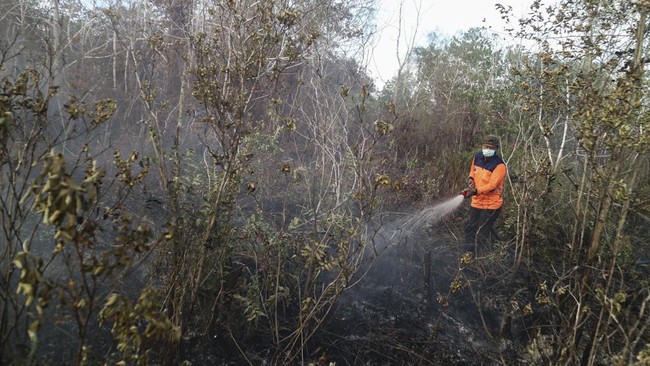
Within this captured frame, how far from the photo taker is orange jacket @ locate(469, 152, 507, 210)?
475 centimetres

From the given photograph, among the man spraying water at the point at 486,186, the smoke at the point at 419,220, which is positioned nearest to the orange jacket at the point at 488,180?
the man spraying water at the point at 486,186

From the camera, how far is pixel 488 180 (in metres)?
4.82

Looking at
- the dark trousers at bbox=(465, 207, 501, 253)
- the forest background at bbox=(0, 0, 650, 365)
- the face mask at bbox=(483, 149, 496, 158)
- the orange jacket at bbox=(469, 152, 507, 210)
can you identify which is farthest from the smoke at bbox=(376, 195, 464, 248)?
the face mask at bbox=(483, 149, 496, 158)

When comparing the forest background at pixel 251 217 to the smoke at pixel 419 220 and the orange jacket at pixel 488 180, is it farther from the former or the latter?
the orange jacket at pixel 488 180

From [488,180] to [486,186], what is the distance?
8 centimetres

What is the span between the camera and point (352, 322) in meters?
3.75

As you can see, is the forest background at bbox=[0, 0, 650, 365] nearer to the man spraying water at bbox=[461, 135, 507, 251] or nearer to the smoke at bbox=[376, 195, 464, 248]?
the smoke at bbox=[376, 195, 464, 248]

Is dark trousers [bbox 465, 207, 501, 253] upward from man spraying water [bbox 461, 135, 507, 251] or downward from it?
downward

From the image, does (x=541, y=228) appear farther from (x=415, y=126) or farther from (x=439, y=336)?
(x=415, y=126)

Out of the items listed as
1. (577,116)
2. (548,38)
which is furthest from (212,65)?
(548,38)

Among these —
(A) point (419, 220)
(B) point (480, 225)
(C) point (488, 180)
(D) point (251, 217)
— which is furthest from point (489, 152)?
(D) point (251, 217)

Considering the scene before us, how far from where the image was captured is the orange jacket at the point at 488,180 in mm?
4746

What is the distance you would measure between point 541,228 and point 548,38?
2524 mm

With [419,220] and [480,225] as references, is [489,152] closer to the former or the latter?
[480,225]
